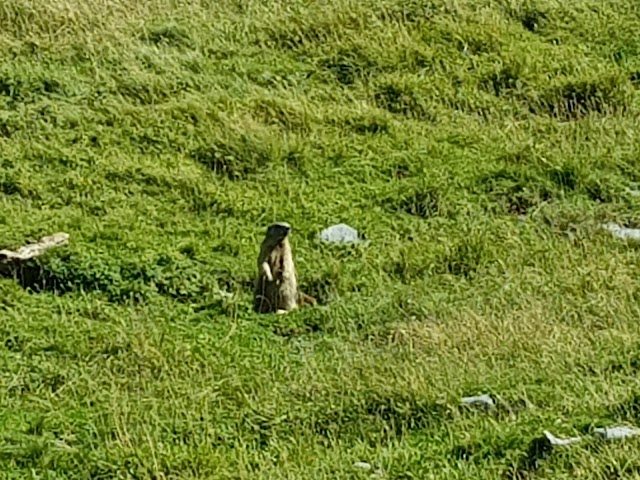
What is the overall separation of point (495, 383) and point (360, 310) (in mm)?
1692

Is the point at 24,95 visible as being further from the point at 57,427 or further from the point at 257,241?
the point at 57,427

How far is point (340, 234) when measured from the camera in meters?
8.62

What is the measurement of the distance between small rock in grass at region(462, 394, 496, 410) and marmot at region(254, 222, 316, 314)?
2003 mm

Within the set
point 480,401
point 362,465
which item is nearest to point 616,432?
point 480,401

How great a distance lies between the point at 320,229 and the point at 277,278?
1.32m

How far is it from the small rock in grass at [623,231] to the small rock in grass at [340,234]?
1.65 meters

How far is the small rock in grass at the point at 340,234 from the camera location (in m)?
8.56

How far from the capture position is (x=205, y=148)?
31.9ft

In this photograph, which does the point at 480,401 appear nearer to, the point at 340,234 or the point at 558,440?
the point at 558,440

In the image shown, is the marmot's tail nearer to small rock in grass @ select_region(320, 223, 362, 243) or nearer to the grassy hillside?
the grassy hillside

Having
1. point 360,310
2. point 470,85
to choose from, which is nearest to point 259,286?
point 360,310

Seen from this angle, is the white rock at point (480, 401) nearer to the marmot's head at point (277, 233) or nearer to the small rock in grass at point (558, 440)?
the small rock in grass at point (558, 440)

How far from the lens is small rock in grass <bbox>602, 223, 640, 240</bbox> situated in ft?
27.6

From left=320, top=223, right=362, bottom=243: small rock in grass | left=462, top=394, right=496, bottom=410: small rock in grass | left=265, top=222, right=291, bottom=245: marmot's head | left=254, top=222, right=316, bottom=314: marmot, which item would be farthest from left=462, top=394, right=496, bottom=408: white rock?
left=320, top=223, right=362, bottom=243: small rock in grass
